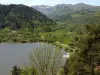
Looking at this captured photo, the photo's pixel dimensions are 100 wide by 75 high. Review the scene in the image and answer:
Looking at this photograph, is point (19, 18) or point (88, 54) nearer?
point (88, 54)

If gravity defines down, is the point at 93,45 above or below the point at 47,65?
above

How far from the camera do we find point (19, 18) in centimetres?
16288

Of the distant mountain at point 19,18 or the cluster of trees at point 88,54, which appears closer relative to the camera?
the cluster of trees at point 88,54

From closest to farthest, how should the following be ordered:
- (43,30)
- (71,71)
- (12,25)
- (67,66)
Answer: (71,71) < (67,66) < (43,30) < (12,25)

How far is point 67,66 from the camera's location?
27859mm

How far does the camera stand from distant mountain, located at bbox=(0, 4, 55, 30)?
153000 millimetres

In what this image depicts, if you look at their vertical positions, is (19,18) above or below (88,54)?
below

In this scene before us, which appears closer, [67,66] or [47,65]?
[47,65]

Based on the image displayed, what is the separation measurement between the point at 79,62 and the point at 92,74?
1.81 metres

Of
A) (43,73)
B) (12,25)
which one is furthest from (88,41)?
(12,25)

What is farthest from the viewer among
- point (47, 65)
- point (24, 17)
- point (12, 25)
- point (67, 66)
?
point (24, 17)

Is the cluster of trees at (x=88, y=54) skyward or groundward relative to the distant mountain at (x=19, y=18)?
skyward

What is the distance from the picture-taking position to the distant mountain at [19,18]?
153 meters

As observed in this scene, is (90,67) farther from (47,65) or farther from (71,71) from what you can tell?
(47,65)
